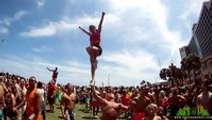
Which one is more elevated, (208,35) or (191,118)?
(208,35)

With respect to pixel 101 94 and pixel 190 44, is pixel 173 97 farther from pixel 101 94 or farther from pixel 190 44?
pixel 190 44

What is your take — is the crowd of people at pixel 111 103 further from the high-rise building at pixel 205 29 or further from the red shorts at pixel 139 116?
the high-rise building at pixel 205 29

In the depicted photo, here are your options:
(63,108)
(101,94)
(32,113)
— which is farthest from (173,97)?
(32,113)

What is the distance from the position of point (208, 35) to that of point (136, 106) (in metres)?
106

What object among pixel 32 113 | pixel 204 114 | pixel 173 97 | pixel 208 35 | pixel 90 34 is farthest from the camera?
pixel 208 35

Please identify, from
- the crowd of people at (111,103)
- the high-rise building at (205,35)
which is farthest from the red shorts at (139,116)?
the high-rise building at (205,35)

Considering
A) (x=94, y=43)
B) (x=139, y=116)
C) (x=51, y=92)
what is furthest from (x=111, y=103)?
(x=51, y=92)

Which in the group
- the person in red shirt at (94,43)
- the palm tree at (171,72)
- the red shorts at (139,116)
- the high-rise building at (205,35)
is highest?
the high-rise building at (205,35)

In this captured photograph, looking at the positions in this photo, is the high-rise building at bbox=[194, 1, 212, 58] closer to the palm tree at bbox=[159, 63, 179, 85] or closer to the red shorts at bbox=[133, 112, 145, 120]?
the palm tree at bbox=[159, 63, 179, 85]

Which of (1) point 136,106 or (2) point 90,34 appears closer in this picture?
(2) point 90,34

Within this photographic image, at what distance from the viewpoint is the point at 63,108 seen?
16266mm

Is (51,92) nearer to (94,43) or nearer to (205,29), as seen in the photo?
(94,43)

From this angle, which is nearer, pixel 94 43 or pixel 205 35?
pixel 94 43

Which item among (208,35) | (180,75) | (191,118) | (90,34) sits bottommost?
(191,118)
